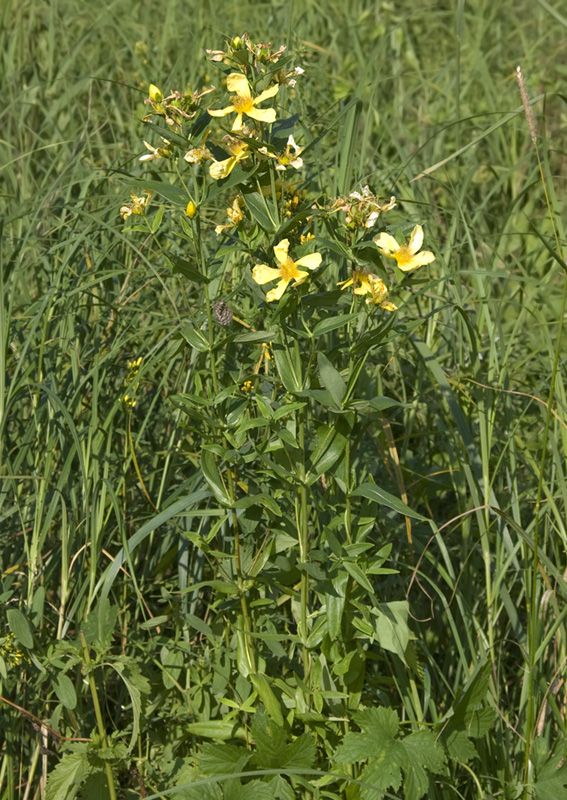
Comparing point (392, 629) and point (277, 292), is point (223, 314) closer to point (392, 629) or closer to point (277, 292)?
point (277, 292)

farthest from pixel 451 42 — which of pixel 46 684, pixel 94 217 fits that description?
pixel 46 684

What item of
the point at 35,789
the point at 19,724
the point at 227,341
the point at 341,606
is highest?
the point at 227,341

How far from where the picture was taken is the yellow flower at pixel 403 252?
135 cm

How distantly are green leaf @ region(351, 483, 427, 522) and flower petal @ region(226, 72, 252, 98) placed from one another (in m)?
0.64

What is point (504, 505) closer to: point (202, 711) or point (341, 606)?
point (341, 606)

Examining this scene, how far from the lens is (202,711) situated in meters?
1.73

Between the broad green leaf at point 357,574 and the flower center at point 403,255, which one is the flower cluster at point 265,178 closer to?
the flower center at point 403,255

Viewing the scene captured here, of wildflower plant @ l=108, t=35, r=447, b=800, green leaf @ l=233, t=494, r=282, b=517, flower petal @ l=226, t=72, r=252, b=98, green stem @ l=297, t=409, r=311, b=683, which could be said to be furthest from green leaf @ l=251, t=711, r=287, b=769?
flower petal @ l=226, t=72, r=252, b=98

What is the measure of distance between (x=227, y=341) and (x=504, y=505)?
2.68ft

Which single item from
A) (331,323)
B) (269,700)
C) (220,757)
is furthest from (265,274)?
(220,757)

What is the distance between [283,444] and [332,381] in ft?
0.45

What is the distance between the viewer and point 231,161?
135 cm

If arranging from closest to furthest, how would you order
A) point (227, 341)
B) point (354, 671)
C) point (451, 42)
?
point (227, 341)
point (354, 671)
point (451, 42)

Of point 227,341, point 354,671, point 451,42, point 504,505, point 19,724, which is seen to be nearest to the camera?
point 227,341
